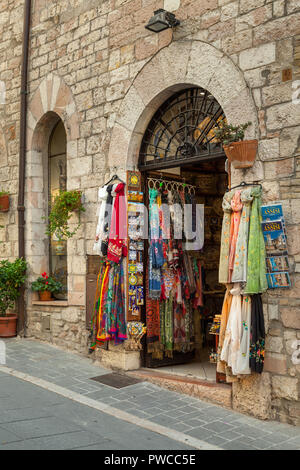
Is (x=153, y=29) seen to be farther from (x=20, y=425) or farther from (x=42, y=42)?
(x=20, y=425)

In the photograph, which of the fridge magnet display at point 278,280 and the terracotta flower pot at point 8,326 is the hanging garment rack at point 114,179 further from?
the terracotta flower pot at point 8,326

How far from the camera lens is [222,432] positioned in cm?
446

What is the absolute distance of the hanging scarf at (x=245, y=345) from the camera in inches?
186

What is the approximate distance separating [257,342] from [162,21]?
3.63m

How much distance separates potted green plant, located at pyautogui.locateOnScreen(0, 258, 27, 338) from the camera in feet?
25.9

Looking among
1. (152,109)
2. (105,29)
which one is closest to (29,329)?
(152,109)

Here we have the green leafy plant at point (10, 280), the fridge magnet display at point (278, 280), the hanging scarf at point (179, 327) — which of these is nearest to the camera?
the fridge magnet display at point (278, 280)

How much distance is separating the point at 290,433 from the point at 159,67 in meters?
4.22

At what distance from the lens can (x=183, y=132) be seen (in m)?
6.03

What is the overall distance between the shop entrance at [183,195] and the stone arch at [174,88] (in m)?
0.17

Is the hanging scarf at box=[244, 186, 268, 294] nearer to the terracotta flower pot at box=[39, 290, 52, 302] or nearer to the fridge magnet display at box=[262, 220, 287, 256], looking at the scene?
the fridge magnet display at box=[262, 220, 287, 256]

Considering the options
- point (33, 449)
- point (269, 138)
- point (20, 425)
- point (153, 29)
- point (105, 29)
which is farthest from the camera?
point (105, 29)

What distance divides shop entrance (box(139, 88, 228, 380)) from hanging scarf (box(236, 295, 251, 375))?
3.01ft

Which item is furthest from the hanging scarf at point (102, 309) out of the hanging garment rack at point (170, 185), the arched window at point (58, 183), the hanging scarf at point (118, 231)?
the arched window at point (58, 183)
